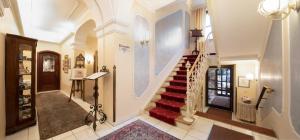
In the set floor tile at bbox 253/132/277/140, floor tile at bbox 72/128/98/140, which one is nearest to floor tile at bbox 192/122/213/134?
floor tile at bbox 253/132/277/140

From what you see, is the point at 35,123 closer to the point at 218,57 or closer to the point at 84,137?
the point at 84,137

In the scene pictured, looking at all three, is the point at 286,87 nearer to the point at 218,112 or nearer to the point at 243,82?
the point at 243,82

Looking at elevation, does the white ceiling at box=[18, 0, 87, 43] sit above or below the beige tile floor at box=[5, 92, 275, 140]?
above

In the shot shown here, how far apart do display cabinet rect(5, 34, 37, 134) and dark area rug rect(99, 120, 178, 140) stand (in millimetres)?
1880

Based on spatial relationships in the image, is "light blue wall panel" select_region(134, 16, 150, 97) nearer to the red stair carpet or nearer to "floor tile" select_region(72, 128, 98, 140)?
the red stair carpet

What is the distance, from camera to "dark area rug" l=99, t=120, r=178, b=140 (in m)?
2.31

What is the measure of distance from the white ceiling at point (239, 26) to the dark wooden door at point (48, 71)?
7.72m

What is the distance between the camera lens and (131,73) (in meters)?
3.14

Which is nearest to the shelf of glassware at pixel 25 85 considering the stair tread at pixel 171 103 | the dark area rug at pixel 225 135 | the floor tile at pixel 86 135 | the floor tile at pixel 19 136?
the floor tile at pixel 19 136

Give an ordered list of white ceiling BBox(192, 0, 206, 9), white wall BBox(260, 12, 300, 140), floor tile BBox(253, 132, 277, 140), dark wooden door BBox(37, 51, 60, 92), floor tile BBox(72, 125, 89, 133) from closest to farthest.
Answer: white wall BBox(260, 12, 300, 140), floor tile BBox(253, 132, 277, 140), floor tile BBox(72, 125, 89, 133), white ceiling BBox(192, 0, 206, 9), dark wooden door BBox(37, 51, 60, 92)

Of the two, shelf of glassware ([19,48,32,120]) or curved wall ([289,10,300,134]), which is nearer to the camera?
curved wall ([289,10,300,134])

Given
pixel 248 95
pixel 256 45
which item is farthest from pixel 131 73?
pixel 248 95

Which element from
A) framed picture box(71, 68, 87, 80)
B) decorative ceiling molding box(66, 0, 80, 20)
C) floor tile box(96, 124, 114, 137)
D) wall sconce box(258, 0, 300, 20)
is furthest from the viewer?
framed picture box(71, 68, 87, 80)

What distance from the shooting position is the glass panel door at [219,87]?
19.7 ft
